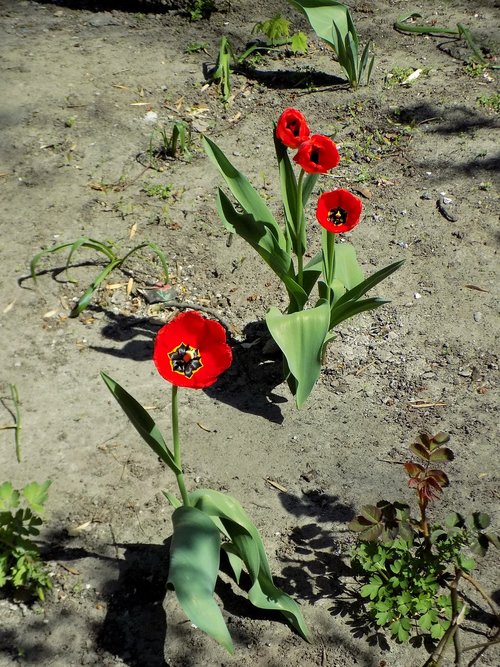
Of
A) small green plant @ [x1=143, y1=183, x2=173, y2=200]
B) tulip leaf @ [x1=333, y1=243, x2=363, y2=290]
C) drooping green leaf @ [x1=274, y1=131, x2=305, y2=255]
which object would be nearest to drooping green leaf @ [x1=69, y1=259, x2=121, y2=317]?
small green plant @ [x1=143, y1=183, x2=173, y2=200]

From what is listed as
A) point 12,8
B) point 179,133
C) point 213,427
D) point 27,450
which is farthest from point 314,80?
point 27,450

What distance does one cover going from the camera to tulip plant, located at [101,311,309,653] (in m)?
1.80

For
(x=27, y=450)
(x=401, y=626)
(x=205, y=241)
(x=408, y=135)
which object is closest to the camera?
(x=401, y=626)

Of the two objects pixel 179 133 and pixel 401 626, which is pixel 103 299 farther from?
pixel 401 626

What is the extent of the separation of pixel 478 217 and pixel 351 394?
4.36 ft

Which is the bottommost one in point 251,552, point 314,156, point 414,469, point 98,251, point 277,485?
point 277,485

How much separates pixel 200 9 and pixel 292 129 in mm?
3161

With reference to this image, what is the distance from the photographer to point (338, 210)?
8.08 ft

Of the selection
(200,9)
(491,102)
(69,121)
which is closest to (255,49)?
(200,9)

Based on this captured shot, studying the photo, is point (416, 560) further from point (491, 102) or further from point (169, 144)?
point (491, 102)

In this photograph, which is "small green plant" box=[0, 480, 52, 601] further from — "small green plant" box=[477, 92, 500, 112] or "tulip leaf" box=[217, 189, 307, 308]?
"small green plant" box=[477, 92, 500, 112]

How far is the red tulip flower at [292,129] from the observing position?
8.12 ft

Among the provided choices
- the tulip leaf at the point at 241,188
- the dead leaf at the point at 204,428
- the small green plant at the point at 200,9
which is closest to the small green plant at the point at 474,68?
the small green plant at the point at 200,9

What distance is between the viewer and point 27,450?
2.72m
